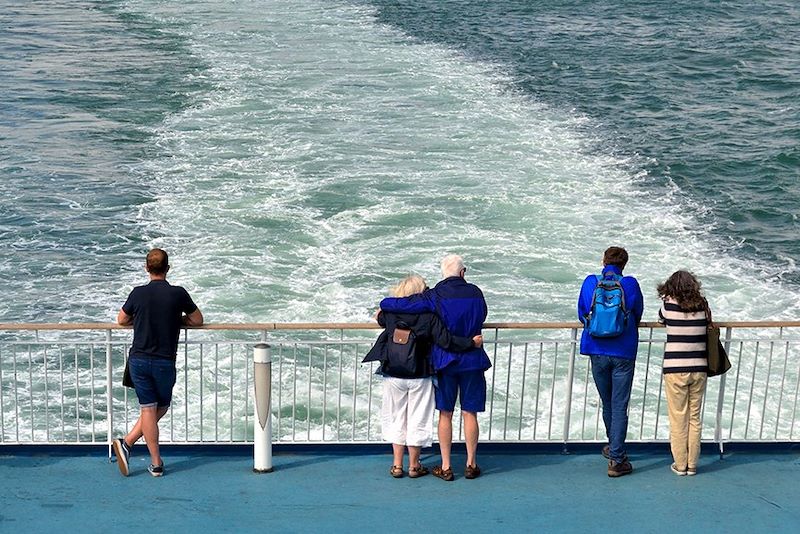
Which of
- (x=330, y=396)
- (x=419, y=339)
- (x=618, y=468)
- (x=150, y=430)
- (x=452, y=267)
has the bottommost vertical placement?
(x=330, y=396)

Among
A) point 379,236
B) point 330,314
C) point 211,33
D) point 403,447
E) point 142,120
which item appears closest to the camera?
point 403,447

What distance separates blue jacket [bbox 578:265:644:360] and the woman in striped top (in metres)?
0.19

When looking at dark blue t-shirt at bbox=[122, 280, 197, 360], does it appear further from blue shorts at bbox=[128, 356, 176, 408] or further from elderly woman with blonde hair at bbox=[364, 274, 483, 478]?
elderly woman with blonde hair at bbox=[364, 274, 483, 478]

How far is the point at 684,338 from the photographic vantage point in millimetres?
8734

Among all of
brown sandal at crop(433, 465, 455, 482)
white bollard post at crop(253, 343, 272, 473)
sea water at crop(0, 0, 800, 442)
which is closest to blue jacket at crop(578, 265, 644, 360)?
brown sandal at crop(433, 465, 455, 482)

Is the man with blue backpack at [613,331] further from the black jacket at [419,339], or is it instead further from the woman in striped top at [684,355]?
the black jacket at [419,339]

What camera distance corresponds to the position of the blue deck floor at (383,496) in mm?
8227

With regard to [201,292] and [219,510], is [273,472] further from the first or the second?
[201,292]

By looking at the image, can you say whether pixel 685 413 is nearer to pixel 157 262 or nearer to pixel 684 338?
pixel 684 338

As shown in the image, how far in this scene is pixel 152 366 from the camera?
338 inches

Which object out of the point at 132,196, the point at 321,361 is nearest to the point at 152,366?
the point at 321,361

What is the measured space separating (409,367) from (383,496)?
976mm

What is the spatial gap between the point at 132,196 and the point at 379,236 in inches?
242

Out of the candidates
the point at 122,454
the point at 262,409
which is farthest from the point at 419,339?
the point at 122,454
